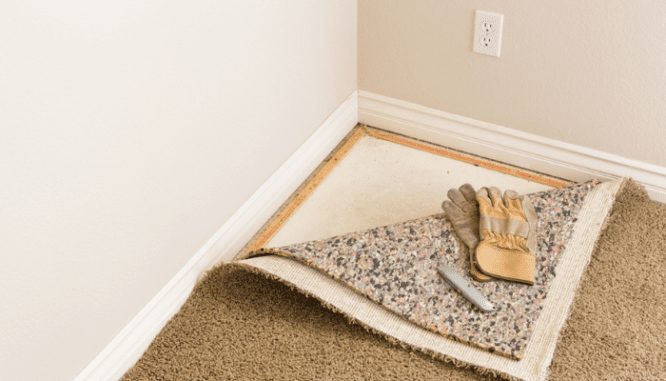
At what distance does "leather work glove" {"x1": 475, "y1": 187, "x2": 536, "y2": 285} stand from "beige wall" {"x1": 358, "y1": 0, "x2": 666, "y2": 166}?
1.14 ft

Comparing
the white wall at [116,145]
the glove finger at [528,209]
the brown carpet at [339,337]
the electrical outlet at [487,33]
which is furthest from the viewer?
the electrical outlet at [487,33]

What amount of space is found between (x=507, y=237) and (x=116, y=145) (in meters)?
0.98

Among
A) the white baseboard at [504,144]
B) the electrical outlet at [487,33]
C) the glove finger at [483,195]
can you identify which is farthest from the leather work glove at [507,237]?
Result: the electrical outlet at [487,33]

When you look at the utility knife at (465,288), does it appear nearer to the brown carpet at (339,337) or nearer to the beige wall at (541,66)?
the brown carpet at (339,337)

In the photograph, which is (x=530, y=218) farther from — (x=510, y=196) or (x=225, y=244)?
(x=225, y=244)

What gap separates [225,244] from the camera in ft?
5.47

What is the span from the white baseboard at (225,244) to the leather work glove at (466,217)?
19.4 inches

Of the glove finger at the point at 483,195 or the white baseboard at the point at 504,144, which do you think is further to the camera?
the white baseboard at the point at 504,144

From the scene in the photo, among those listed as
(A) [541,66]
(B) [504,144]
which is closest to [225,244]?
(B) [504,144]

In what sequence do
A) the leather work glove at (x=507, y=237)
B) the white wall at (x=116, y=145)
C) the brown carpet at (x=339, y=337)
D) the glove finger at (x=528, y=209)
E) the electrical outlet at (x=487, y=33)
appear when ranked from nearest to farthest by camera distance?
the white wall at (x=116, y=145), the brown carpet at (x=339, y=337), the leather work glove at (x=507, y=237), the glove finger at (x=528, y=209), the electrical outlet at (x=487, y=33)

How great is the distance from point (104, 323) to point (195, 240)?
313 mm

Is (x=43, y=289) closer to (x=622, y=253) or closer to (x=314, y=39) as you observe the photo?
(x=314, y=39)

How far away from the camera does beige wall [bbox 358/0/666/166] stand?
163 centimetres

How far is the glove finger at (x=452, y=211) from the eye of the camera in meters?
1.63
